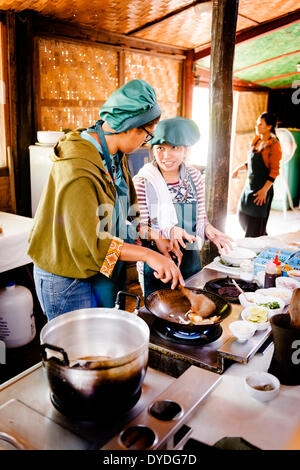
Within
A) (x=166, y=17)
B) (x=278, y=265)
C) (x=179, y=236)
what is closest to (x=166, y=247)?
(x=179, y=236)

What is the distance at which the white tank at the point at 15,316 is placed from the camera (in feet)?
12.0

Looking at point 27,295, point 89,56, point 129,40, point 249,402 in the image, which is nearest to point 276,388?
point 249,402

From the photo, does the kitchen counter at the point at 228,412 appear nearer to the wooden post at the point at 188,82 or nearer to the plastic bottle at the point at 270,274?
the plastic bottle at the point at 270,274

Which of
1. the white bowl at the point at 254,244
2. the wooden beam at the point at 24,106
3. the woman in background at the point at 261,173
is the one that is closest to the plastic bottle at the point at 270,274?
the white bowl at the point at 254,244

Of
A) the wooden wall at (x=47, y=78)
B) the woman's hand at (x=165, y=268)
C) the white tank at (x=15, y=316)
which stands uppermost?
the wooden wall at (x=47, y=78)

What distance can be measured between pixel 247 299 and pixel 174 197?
116cm

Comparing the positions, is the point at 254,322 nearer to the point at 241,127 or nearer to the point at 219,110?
the point at 219,110

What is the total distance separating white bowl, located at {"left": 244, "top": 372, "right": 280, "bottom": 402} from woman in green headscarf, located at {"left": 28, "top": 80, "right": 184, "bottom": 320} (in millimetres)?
483

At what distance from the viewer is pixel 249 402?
1.41 m

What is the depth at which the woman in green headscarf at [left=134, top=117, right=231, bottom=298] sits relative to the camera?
9.26ft

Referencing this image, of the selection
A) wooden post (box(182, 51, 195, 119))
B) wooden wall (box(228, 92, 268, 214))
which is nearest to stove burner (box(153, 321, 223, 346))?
wooden post (box(182, 51, 195, 119))

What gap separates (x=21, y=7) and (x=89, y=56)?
1199mm

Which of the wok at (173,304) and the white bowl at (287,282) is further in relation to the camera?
the white bowl at (287,282)

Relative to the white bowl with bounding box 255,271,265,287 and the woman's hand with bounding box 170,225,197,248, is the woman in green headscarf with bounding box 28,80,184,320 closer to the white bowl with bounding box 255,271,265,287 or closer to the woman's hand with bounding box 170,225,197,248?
the woman's hand with bounding box 170,225,197,248
